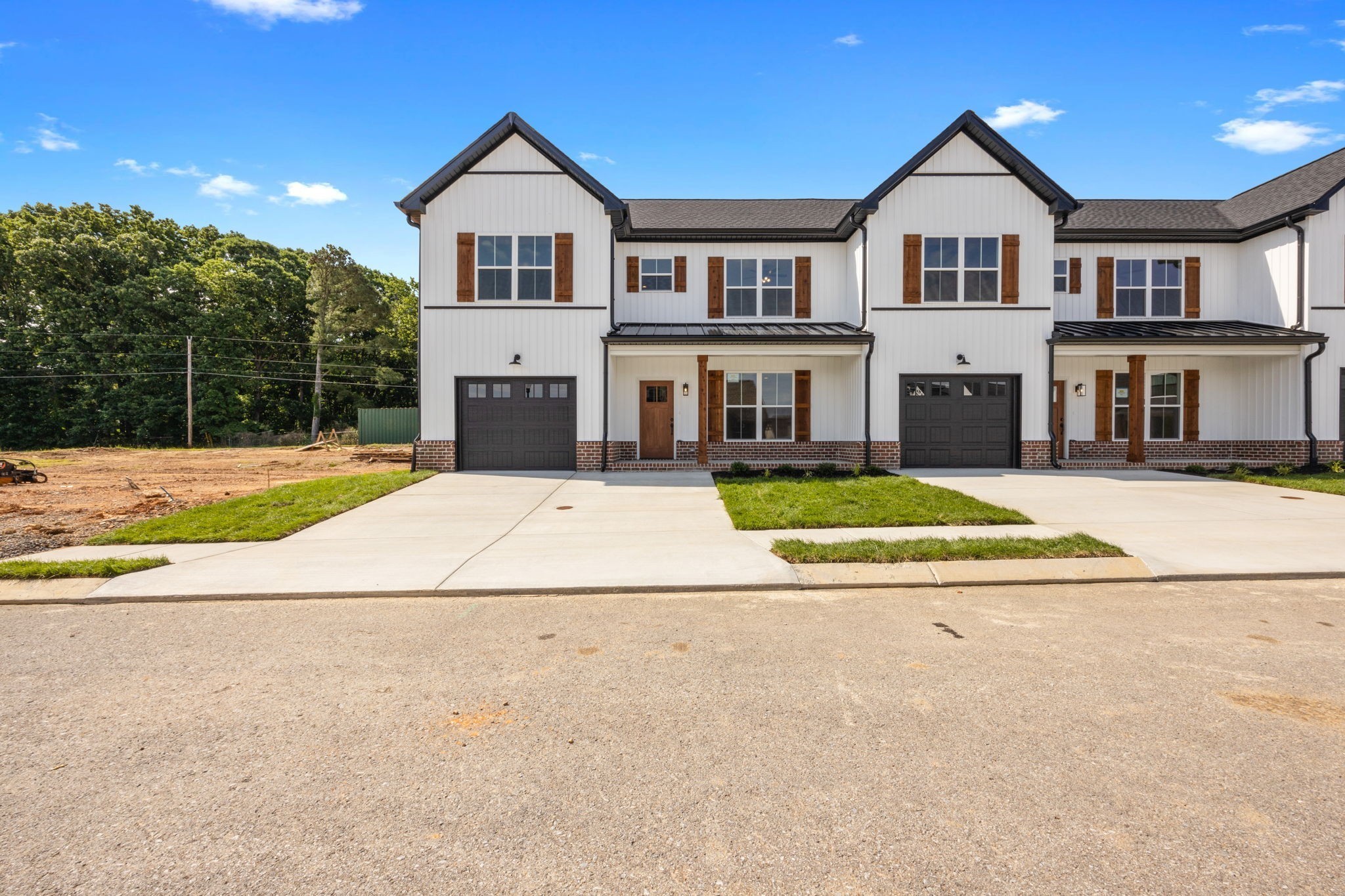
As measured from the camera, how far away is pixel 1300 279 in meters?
16.5

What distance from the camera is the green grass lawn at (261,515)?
887 cm

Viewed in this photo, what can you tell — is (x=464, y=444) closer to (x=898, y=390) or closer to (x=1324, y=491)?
(x=898, y=390)

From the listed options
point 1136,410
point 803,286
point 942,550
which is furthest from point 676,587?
point 1136,410

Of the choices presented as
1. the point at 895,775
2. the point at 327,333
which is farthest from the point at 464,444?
the point at 327,333

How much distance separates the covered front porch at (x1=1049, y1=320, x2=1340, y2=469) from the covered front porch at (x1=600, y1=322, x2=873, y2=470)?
18.0ft

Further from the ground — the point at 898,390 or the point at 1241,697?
the point at 898,390

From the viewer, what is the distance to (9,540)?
28.7ft

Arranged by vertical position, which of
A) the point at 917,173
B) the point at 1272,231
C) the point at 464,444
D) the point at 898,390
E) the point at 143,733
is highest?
the point at 917,173

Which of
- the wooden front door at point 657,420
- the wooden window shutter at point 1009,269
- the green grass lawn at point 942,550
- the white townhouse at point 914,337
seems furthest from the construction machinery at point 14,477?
the wooden window shutter at point 1009,269

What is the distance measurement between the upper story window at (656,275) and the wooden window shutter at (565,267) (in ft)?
8.19

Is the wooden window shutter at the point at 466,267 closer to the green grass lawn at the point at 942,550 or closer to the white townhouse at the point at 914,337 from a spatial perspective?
the white townhouse at the point at 914,337

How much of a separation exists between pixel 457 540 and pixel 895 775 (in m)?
6.89

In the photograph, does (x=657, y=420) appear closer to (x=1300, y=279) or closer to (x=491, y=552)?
(x=491, y=552)

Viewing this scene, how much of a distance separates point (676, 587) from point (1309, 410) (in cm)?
1903
